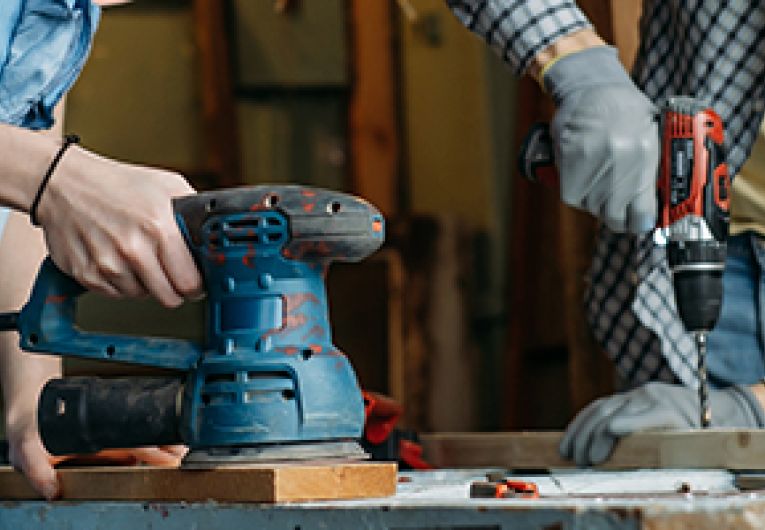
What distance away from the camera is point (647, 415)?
1.87m

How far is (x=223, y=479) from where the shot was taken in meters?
1.06

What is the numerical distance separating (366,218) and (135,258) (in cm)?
22

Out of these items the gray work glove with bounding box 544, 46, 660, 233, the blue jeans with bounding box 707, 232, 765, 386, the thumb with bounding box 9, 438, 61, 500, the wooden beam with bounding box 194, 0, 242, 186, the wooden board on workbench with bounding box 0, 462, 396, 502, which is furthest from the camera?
the wooden beam with bounding box 194, 0, 242, 186

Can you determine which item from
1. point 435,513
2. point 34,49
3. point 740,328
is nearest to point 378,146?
point 740,328

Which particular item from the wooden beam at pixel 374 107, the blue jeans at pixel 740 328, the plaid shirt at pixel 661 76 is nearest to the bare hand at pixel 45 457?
the plaid shirt at pixel 661 76

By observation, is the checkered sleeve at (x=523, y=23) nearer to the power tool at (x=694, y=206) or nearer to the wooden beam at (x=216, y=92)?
the power tool at (x=694, y=206)

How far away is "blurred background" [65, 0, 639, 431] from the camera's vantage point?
15.1ft

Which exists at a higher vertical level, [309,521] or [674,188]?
[674,188]

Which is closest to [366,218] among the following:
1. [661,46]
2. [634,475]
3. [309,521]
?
[309,521]

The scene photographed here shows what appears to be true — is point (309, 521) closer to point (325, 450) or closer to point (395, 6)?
point (325, 450)

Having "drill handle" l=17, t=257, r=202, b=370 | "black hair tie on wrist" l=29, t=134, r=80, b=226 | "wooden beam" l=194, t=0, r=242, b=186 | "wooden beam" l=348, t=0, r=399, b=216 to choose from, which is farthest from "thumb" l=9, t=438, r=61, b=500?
"wooden beam" l=194, t=0, r=242, b=186

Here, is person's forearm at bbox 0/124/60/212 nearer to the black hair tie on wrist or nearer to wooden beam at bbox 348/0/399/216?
the black hair tie on wrist

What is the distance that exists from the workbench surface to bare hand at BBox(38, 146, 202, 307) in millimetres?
212

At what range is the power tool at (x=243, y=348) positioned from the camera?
1126 mm
